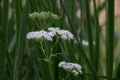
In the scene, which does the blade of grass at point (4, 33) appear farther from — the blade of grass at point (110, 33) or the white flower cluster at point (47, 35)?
the blade of grass at point (110, 33)

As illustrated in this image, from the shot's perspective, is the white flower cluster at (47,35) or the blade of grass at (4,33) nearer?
the white flower cluster at (47,35)

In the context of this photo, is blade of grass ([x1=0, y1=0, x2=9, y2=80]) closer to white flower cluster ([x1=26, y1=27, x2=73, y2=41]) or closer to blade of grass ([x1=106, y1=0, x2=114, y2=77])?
white flower cluster ([x1=26, y1=27, x2=73, y2=41])

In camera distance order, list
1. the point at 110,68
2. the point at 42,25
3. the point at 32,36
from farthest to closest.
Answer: the point at 110,68 → the point at 42,25 → the point at 32,36

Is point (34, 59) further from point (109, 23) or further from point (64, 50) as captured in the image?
point (109, 23)

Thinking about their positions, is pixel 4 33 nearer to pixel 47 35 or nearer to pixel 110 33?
pixel 47 35

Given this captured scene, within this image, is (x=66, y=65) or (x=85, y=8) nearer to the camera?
(x=66, y=65)

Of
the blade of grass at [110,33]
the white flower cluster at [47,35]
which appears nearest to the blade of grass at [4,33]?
the white flower cluster at [47,35]

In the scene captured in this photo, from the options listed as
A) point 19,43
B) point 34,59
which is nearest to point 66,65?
point 19,43

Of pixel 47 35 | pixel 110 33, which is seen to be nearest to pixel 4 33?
pixel 47 35

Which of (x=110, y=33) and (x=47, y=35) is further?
(x=110, y=33)

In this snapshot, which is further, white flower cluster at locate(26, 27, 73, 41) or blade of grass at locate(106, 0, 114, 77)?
blade of grass at locate(106, 0, 114, 77)

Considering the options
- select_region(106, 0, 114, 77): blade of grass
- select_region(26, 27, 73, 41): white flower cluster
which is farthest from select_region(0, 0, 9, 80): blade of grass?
select_region(106, 0, 114, 77): blade of grass
